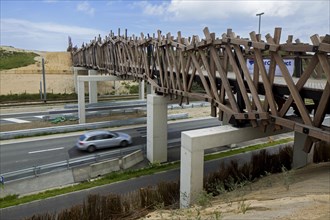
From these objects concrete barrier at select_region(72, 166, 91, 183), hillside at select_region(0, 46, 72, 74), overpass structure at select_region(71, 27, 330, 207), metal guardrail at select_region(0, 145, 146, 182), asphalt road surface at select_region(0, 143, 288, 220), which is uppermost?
hillside at select_region(0, 46, 72, 74)

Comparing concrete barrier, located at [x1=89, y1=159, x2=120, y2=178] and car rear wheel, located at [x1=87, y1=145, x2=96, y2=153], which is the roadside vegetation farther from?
concrete barrier, located at [x1=89, y1=159, x2=120, y2=178]

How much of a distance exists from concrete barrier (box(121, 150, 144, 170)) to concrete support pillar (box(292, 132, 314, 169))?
941 centimetres

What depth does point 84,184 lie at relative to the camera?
1598 cm

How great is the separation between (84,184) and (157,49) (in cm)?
907

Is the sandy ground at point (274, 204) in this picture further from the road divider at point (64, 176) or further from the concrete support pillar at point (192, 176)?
the road divider at point (64, 176)

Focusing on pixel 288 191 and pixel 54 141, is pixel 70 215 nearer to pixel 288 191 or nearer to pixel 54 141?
pixel 288 191

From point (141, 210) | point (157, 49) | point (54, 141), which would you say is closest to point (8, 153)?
point (54, 141)

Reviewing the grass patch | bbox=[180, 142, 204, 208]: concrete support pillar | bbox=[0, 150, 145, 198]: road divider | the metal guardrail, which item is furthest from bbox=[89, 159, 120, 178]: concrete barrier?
bbox=[180, 142, 204, 208]: concrete support pillar

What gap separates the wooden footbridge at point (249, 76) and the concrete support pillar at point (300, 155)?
3359 millimetres

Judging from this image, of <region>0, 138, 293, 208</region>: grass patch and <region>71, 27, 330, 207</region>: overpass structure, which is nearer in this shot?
<region>71, 27, 330, 207</region>: overpass structure

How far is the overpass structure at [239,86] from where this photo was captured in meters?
8.93

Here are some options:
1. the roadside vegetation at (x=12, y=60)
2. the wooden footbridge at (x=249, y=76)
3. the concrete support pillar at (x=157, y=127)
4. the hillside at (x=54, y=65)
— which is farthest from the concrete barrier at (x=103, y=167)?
the roadside vegetation at (x=12, y=60)

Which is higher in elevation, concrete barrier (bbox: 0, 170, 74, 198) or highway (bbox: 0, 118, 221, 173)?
highway (bbox: 0, 118, 221, 173)

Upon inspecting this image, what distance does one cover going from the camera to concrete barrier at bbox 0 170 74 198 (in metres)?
15.2
